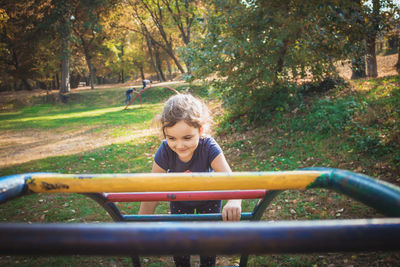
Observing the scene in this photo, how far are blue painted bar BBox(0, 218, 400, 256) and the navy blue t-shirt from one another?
71.1 inches

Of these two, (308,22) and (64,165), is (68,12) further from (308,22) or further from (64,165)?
(308,22)

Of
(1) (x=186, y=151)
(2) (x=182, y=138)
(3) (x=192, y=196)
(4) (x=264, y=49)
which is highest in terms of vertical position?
(4) (x=264, y=49)

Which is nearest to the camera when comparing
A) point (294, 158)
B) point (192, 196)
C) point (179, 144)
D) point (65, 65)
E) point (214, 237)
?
point (214, 237)

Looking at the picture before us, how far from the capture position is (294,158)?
5.45 meters

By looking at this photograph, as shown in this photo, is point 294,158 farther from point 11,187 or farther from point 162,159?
point 11,187

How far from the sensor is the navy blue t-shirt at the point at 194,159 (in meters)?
2.38

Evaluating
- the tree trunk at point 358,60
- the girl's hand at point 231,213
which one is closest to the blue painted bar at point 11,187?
the girl's hand at point 231,213

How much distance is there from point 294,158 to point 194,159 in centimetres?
373

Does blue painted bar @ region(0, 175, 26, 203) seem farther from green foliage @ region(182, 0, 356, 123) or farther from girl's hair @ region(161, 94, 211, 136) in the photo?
green foliage @ region(182, 0, 356, 123)

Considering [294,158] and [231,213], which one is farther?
[294,158]

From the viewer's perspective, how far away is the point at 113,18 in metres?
27.7

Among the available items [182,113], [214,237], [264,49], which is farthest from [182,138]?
[264,49]

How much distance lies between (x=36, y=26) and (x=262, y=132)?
2635cm

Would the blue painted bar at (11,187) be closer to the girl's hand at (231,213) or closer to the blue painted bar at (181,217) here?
the blue painted bar at (181,217)
